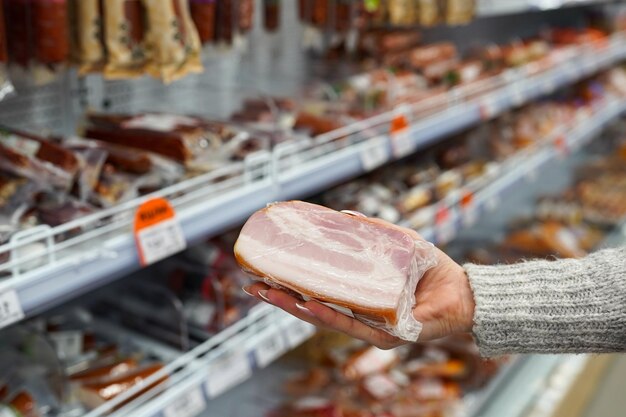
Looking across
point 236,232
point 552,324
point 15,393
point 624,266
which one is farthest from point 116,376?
point 624,266

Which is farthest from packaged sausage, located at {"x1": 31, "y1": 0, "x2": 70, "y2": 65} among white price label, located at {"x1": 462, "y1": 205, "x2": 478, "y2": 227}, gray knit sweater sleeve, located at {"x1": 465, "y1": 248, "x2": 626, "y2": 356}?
white price label, located at {"x1": 462, "y1": 205, "x2": 478, "y2": 227}

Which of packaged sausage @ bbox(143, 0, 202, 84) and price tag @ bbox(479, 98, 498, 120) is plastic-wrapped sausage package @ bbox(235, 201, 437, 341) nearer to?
packaged sausage @ bbox(143, 0, 202, 84)

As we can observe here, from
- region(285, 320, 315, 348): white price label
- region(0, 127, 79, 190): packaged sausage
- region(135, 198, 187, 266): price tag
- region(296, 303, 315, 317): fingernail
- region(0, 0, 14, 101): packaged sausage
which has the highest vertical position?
region(0, 0, 14, 101): packaged sausage

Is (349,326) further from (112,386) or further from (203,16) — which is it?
(203,16)

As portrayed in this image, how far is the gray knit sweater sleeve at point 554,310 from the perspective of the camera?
119 centimetres

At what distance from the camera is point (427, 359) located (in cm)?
252

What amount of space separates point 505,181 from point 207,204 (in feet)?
5.57

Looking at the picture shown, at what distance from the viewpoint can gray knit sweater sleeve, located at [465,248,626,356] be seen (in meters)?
1.19

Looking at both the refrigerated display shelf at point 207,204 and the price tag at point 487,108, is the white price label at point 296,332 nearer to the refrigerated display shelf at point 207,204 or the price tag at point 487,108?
the refrigerated display shelf at point 207,204

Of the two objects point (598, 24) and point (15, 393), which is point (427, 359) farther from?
point (598, 24)

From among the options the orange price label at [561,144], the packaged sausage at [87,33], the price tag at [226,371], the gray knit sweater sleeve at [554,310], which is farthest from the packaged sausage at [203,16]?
the orange price label at [561,144]

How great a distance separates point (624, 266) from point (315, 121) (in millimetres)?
991

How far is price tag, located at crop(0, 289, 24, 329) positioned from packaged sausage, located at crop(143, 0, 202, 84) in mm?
609

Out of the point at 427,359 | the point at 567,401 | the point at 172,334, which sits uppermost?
the point at 172,334
